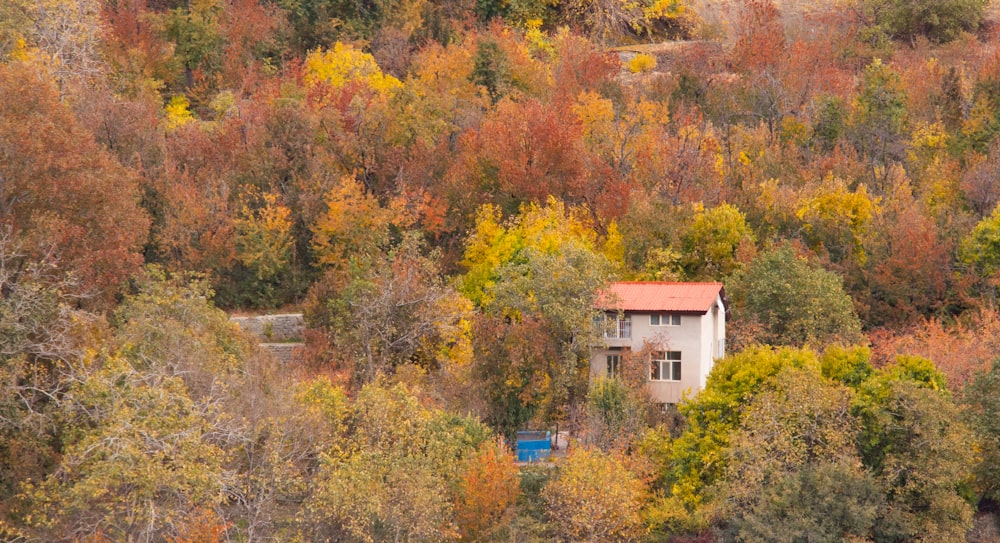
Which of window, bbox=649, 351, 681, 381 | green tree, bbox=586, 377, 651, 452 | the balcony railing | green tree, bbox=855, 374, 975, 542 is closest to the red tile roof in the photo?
the balcony railing

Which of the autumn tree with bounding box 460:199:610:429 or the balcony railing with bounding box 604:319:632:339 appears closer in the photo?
the autumn tree with bounding box 460:199:610:429

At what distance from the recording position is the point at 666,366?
2212 inches

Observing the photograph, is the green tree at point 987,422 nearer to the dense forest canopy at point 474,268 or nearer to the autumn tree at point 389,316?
the dense forest canopy at point 474,268

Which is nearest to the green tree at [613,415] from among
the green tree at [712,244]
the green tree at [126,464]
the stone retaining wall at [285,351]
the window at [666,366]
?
the window at [666,366]

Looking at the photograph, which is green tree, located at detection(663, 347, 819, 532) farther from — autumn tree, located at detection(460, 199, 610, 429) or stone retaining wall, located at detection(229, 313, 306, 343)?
stone retaining wall, located at detection(229, 313, 306, 343)

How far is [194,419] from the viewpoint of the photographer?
151 feet

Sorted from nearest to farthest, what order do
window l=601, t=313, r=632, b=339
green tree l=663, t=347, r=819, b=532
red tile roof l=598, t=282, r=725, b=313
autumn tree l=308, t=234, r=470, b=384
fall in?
1. green tree l=663, t=347, r=819, b=532
2. red tile roof l=598, t=282, r=725, b=313
3. window l=601, t=313, r=632, b=339
4. autumn tree l=308, t=234, r=470, b=384

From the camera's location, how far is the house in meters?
55.6

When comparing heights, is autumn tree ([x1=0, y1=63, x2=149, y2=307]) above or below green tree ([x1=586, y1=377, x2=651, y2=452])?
above

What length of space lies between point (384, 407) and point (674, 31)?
→ 53.2 m

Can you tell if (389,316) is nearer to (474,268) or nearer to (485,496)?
(474,268)

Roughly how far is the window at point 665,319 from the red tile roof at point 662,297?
0.97 feet

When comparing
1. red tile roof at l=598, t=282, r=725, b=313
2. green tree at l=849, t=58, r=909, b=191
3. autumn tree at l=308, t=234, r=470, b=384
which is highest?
green tree at l=849, t=58, r=909, b=191

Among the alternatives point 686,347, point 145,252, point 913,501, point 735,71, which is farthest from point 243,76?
point 913,501
